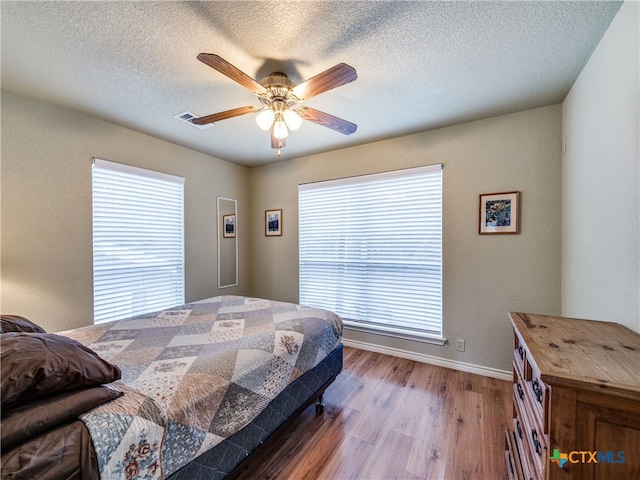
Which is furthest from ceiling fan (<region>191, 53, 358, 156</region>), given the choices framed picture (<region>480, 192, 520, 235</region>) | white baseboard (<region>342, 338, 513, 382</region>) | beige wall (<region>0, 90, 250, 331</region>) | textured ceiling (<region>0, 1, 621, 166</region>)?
white baseboard (<region>342, 338, 513, 382</region>)

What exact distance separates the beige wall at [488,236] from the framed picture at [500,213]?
55 millimetres

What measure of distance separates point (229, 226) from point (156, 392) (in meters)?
3.06

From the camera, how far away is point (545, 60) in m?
1.75

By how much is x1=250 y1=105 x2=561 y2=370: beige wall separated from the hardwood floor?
485 mm

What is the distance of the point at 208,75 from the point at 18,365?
1.94 m

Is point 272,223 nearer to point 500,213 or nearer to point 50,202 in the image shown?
point 50,202

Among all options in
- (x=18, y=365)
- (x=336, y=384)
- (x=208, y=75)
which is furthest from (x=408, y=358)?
(x=208, y=75)

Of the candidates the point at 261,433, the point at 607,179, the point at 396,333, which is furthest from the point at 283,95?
the point at 396,333

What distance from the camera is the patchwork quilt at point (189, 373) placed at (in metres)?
0.95

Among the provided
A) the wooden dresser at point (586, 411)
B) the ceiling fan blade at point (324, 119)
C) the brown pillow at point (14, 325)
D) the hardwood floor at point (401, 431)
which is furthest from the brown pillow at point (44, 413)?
the ceiling fan blade at point (324, 119)

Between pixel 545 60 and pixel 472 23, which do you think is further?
pixel 545 60

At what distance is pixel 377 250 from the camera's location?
3.24m

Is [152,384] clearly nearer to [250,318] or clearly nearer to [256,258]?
[250,318]

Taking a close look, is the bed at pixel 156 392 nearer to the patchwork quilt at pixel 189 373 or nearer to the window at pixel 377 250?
the patchwork quilt at pixel 189 373
